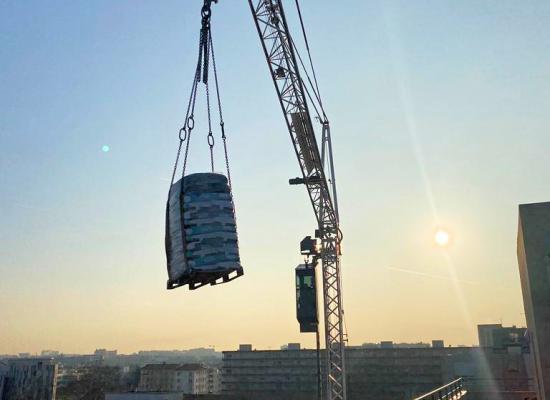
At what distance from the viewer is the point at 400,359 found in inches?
2486

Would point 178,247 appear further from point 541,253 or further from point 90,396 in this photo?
point 90,396

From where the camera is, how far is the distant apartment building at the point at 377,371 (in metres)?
47.4

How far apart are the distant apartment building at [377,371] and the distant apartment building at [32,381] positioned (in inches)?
1021

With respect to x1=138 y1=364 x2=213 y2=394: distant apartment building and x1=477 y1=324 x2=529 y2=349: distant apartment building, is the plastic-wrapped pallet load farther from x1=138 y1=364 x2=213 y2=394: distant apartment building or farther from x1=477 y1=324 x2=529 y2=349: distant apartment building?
x1=138 y1=364 x2=213 y2=394: distant apartment building

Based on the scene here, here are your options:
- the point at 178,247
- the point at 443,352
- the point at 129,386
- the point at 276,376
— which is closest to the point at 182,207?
the point at 178,247

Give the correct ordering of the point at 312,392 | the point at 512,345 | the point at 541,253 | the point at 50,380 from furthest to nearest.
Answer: the point at 50,380 < the point at 312,392 < the point at 512,345 < the point at 541,253

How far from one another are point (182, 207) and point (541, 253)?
423 inches

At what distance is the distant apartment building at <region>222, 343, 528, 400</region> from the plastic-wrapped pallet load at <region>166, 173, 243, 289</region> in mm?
41179

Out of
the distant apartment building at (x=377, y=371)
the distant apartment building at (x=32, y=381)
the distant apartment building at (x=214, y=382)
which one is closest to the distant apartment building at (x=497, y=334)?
the distant apartment building at (x=377, y=371)

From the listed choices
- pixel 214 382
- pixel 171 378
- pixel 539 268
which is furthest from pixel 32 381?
pixel 539 268

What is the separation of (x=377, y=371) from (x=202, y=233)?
204 feet

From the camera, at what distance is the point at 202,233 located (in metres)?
7.12

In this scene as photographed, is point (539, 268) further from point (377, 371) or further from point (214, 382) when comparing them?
point (214, 382)

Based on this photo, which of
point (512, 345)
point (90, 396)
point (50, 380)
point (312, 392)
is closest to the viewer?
point (512, 345)
